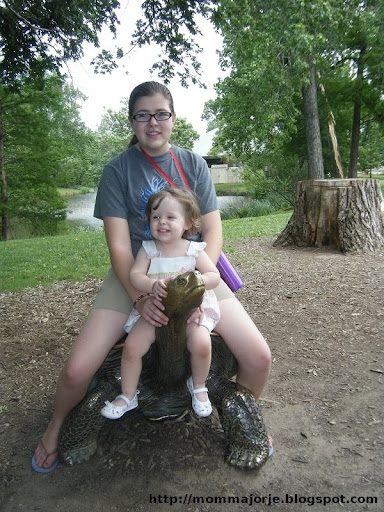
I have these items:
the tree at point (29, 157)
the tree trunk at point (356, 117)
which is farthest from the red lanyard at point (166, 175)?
the tree at point (29, 157)

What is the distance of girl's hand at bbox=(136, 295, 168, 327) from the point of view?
2104 millimetres

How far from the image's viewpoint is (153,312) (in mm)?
2131

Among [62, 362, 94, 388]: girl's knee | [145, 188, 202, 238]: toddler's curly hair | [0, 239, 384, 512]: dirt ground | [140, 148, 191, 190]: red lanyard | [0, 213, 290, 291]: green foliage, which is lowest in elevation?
[0, 213, 290, 291]: green foliage

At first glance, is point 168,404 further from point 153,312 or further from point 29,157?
point 29,157

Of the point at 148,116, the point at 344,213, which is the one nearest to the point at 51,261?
the point at 344,213

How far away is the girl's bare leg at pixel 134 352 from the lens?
2217mm

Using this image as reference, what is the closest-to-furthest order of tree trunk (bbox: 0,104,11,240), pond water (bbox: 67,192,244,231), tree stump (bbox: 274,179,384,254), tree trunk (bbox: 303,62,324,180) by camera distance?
tree stump (bbox: 274,179,384,254)
tree trunk (bbox: 303,62,324,180)
tree trunk (bbox: 0,104,11,240)
pond water (bbox: 67,192,244,231)

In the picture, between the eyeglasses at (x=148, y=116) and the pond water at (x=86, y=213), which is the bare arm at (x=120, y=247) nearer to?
the eyeglasses at (x=148, y=116)

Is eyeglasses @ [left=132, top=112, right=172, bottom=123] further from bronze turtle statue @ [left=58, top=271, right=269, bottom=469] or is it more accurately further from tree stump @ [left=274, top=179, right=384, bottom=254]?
tree stump @ [left=274, top=179, right=384, bottom=254]

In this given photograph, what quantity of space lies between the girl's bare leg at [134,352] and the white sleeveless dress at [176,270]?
0.53ft

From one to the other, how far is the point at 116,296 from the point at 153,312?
553 millimetres

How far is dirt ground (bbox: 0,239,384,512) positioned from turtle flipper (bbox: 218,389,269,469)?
7cm

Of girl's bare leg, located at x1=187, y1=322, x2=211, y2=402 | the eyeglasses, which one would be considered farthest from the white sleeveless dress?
the eyeglasses

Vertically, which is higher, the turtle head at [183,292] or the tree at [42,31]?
the tree at [42,31]
